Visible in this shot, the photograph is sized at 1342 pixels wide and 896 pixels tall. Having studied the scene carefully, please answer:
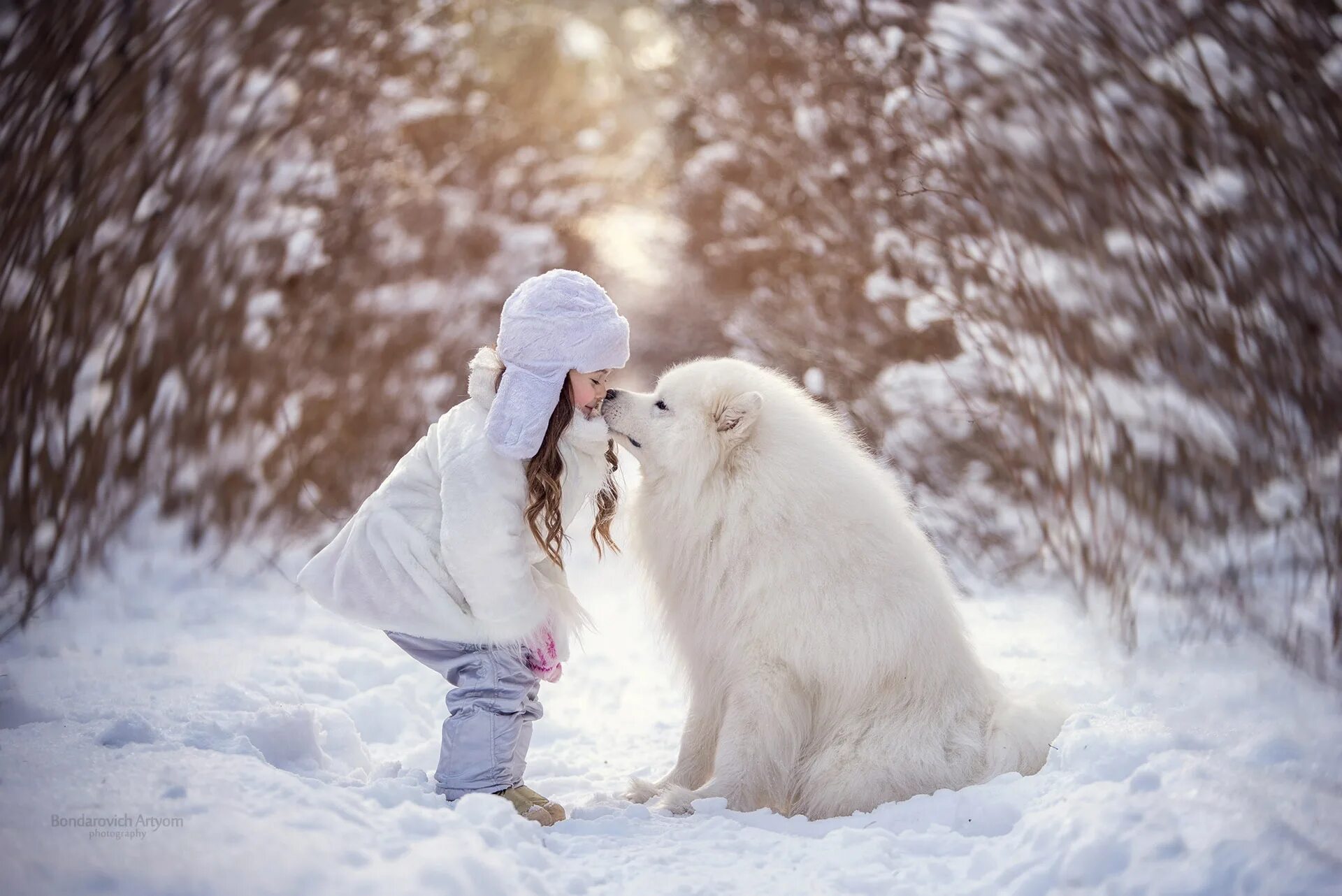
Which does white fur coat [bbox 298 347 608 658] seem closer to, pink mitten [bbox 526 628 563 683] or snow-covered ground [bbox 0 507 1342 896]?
pink mitten [bbox 526 628 563 683]

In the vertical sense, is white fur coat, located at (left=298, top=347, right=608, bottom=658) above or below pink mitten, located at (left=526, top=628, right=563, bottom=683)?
above

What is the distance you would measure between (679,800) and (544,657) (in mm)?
607

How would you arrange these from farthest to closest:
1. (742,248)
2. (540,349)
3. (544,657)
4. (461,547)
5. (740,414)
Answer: (742,248) → (740,414) → (544,657) → (540,349) → (461,547)

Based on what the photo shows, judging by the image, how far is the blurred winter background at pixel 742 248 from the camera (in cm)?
402

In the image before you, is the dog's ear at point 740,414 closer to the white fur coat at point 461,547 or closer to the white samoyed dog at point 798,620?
the white samoyed dog at point 798,620

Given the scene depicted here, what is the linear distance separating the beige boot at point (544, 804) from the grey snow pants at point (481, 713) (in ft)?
0.17

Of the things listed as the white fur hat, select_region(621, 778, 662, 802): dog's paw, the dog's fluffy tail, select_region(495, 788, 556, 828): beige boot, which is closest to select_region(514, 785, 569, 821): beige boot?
select_region(495, 788, 556, 828): beige boot

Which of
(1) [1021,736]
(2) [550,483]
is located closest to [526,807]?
(2) [550,483]

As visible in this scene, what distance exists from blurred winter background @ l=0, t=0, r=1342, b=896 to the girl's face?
4.11 feet

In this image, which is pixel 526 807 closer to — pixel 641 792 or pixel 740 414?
pixel 641 792

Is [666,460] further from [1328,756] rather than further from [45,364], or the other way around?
[45,364]

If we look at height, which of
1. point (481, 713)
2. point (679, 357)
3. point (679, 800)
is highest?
point (481, 713)

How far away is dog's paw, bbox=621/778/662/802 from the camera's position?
316 centimetres

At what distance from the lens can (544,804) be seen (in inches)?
114
